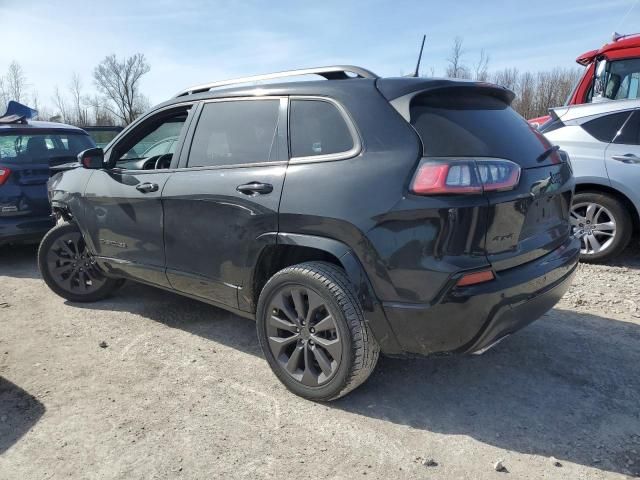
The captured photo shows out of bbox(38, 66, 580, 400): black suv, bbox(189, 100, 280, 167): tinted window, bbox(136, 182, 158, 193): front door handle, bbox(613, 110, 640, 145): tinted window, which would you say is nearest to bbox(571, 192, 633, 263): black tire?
bbox(613, 110, 640, 145): tinted window

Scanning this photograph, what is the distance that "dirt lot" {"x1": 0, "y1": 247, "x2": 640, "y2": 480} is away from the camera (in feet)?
8.10

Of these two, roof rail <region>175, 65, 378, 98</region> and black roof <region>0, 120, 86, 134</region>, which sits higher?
roof rail <region>175, 65, 378, 98</region>

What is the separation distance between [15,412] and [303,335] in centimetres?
174

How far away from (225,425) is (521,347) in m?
2.11

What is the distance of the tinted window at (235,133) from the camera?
10.3 ft

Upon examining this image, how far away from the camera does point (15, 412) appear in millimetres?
2982

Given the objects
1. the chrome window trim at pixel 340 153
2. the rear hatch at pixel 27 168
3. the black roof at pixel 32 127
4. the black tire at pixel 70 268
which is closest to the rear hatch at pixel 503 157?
the chrome window trim at pixel 340 153

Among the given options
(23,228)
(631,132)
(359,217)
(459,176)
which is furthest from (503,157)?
(23,228)

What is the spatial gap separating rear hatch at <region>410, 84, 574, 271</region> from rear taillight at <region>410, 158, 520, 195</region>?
2 centimetres

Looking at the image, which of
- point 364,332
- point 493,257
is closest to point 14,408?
point 364,332

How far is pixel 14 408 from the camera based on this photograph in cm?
302

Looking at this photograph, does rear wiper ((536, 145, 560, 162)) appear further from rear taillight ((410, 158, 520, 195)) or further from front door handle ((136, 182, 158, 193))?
front door handle ((136, 182, 158, 193))

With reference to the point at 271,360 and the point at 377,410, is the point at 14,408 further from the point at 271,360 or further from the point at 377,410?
the point at 377,410

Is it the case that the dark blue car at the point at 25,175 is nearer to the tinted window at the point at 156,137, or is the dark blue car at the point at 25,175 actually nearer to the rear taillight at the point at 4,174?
the rear taillight at the point at 4,174
